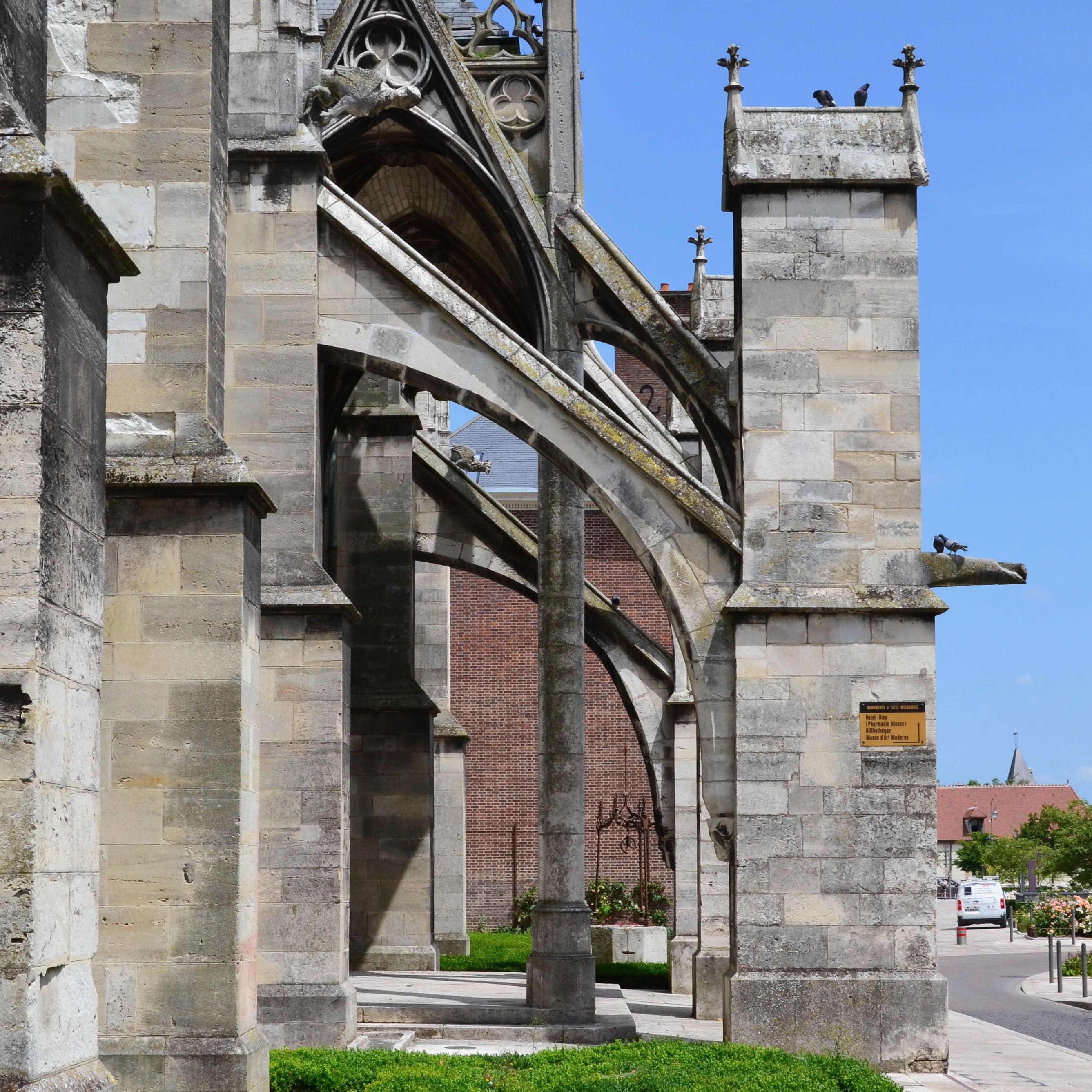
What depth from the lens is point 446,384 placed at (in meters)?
11.3

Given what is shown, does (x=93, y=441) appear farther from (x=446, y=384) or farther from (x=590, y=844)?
(x=590, y=844)

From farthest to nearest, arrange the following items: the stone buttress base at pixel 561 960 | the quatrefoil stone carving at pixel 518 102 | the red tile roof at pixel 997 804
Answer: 1. the red tile roof at pixel 997 804
2. the quatrefoil stone carving at pixel 518 102
3. the stone buttress base at pixel 561 960

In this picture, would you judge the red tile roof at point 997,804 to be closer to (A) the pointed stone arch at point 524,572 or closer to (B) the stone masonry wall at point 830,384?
(A) the pointed stone arch at point 524,572

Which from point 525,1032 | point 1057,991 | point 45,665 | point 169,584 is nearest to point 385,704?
point 525,1032

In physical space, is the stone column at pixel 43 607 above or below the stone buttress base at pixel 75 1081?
above

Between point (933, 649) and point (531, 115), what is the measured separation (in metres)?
6.98

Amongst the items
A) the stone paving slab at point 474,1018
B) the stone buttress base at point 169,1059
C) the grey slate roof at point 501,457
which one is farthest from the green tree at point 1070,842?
the stone buttress base at point 169,1059

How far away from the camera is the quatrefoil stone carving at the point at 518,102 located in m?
15.5

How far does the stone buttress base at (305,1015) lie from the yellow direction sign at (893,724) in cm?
383

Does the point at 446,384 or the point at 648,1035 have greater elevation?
the point at 446,384

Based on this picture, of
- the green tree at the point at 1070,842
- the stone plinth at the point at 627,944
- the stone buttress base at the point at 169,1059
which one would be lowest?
the green tree at the point at 1070,842

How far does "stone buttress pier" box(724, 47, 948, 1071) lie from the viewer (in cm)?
1079

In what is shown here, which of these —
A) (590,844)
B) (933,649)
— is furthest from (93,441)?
(590,844)

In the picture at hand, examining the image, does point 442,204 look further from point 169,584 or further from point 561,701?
point 169,584
